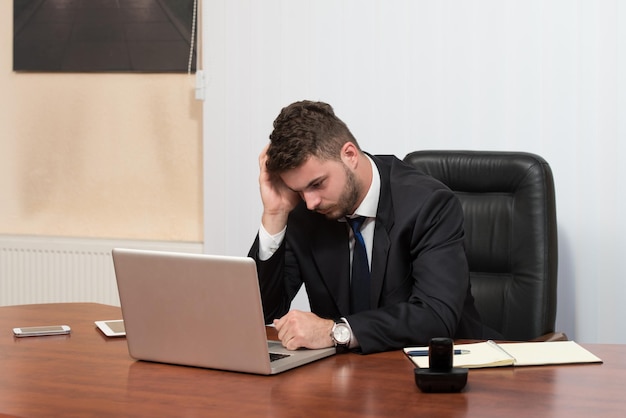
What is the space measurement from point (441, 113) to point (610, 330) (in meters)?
1.06

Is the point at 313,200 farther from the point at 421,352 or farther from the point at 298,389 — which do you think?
the point at 298,389

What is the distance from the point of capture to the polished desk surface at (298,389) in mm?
1627

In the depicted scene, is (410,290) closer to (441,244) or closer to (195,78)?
(441,244)

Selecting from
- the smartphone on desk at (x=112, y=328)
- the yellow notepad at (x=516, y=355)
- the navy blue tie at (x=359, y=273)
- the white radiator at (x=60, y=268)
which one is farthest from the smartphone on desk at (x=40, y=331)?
the white radiator at (x=60, y=268)

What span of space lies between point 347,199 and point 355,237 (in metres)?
0.13

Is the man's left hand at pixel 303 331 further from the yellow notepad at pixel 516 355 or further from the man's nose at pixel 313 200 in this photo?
the man's nose at pixel 313 200

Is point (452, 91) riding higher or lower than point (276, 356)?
higher

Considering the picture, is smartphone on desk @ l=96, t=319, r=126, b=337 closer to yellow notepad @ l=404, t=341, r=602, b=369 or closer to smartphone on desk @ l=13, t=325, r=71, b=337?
smartphone on desk @ l=13, t=325, r=71, b=337

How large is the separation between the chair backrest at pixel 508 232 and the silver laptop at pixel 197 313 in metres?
0.93

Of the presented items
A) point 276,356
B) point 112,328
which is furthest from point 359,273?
point 112,328

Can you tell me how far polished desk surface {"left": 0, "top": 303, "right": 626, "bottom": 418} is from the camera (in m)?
1.63

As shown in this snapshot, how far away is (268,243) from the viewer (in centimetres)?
255

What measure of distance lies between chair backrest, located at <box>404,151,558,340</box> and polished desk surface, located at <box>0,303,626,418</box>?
62 centimetres

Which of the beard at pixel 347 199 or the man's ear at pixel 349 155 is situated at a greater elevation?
the man's ear at pixel 349 155
